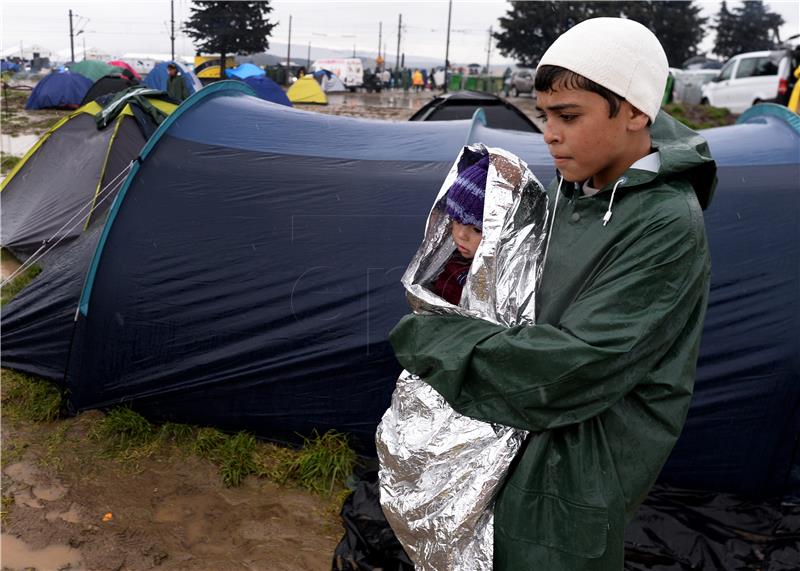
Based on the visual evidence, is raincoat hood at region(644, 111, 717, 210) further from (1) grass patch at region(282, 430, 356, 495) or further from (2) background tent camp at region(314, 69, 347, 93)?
(2) background tent camp at region(314, 69, 347, 93)

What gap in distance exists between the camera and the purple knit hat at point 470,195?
5.12 feet

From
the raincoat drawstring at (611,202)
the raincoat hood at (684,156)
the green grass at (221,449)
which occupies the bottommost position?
the green grass at (221,449)

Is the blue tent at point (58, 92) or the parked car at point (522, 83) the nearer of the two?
the blue tent at point (58, 92)

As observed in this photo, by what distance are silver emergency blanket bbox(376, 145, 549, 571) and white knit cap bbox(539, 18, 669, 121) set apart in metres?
0.31

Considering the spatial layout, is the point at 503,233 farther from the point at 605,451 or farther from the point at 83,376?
the point at 83,376

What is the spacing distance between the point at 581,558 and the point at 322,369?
1999 millimetres

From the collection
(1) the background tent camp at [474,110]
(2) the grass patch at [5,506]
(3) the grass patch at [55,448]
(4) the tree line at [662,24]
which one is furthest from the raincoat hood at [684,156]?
(4) the tree line at [662,24]

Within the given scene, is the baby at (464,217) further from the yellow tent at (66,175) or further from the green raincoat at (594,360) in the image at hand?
the yellow tent at (66,175)

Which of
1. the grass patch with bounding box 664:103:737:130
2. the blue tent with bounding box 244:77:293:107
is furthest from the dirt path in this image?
the blue tent with bounding box 244:77:293:107

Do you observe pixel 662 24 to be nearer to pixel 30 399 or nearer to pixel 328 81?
pixel 328 81

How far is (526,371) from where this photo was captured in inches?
47.6

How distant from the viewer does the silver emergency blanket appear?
141 cm

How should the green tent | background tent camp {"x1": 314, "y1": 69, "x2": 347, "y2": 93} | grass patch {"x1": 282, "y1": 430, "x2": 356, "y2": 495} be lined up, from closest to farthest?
1. grass patch {"x1": 282, "y1": 430, "x2": 356, "y2": 495}
2. the green tent
3. background tent camp {"x1": 314, "y1": 69, "x2": 347, "y2": 93}

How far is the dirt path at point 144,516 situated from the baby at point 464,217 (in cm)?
156
